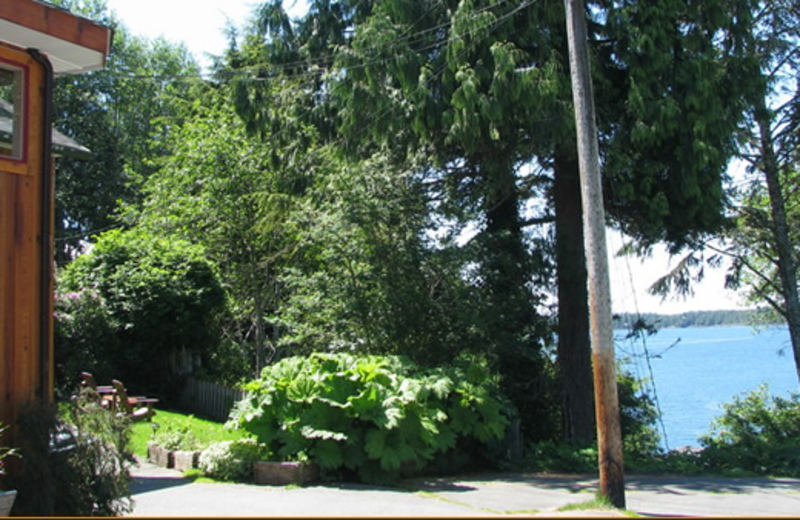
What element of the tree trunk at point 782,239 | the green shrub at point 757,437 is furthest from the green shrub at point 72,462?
the tree trunk at point 782,239

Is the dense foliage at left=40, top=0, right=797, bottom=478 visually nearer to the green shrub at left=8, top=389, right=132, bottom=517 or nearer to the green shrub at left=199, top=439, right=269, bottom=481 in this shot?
the green shrub at left=199, top=439, right=269, bottom=481

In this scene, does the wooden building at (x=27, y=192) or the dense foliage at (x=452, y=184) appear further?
the dense foliage at (x=452, y=184)

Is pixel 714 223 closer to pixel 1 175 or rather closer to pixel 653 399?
pixel 653 399

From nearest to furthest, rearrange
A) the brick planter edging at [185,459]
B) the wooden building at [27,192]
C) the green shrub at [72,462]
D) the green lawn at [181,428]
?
the green shrub at [72,462]
the wooden building at [27,192]
the brick planter edging at [185,459]
the green lawn at [181,428]

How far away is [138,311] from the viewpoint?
16531 mm

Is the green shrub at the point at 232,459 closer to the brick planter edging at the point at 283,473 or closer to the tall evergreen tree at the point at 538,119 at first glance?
the brick planter edging at the point at 283,473

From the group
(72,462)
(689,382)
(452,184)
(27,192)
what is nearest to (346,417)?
(72,462)

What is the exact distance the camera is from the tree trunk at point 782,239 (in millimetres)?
16234

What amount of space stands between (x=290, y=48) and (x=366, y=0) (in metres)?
2.15

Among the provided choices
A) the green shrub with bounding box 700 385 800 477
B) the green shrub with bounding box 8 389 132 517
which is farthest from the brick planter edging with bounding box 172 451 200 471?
the green shrub with bounding box 700 385 800 477

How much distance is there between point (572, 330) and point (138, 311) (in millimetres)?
9521

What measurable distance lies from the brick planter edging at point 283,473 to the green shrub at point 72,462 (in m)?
2.12

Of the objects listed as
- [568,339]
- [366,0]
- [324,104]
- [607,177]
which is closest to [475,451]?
[568,339]

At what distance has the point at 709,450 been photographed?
12.6 meters
